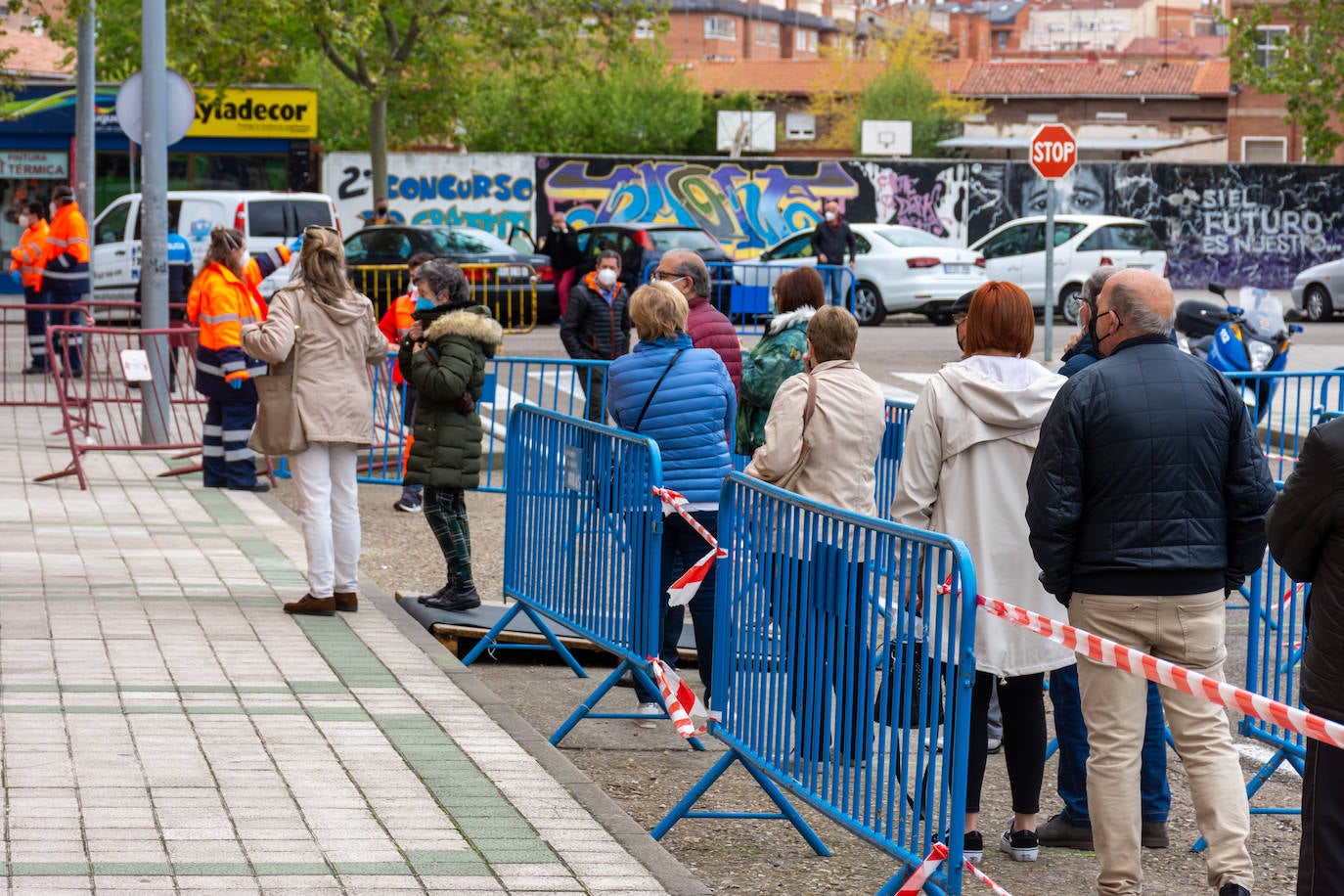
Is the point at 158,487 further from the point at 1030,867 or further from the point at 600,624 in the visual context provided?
the point at 1030,867

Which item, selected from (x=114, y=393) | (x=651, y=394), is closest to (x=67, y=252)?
(x=114, y=393)

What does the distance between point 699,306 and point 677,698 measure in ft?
11.1

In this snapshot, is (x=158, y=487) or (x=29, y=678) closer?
(x=29, y=678)

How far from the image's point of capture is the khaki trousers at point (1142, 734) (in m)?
4.85

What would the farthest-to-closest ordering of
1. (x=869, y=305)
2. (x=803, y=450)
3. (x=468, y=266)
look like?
(x=869, y=305) → (x=468, y=266) → (x=803, y=450)

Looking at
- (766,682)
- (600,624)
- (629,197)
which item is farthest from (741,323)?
(766,682)

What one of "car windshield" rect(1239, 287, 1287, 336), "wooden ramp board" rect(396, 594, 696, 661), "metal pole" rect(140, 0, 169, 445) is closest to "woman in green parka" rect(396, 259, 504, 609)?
"wooden ramp board" rect(396, 594, 696, 661)

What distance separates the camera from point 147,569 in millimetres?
9141

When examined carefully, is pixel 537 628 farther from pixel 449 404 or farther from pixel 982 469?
pixel 982 469

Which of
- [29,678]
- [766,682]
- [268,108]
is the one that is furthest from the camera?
[268,108]

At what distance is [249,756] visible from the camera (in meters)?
5.84

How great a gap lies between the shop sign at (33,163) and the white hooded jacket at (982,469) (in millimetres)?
32879

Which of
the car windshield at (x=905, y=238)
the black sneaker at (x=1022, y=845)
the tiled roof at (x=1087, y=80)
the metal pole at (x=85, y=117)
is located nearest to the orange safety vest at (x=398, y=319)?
the black sneaker at (x=1022, y=845)

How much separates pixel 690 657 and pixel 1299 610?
2585mm
